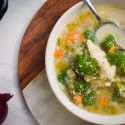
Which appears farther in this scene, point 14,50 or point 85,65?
point 14,50

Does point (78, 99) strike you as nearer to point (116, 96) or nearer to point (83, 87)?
point (83, 87)

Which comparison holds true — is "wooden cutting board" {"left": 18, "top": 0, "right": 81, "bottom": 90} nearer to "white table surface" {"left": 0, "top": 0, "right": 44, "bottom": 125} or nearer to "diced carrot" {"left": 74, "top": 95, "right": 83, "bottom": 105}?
"white table surface" {"left": 0, "top": 0, "right": 44, "bottom": 125}

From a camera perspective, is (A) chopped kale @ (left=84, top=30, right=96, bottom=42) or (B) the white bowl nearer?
(B) the white bowl

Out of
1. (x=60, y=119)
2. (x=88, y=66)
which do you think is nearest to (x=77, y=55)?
(x=88, y=66)

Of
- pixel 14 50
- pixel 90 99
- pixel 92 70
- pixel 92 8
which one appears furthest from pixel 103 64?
pixel 14 50

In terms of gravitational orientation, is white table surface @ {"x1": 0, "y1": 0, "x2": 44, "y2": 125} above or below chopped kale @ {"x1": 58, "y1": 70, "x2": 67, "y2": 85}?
above

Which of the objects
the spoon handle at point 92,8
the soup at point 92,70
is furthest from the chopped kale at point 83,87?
the spoon handle at point 92,8

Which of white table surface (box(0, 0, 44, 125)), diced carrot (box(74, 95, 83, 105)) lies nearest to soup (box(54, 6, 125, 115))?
diced carrot (box(74, 95, 83, 105))
